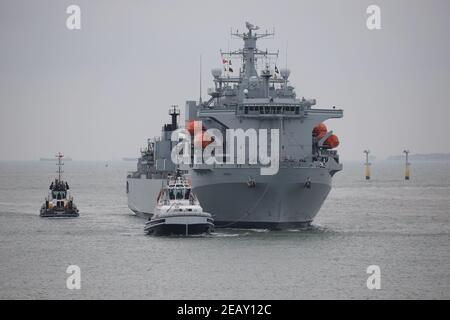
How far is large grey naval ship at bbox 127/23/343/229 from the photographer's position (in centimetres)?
6838

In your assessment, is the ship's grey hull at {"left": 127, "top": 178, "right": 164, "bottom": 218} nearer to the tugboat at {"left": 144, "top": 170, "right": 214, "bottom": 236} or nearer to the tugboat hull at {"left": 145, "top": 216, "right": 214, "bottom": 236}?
the tugboat at {"left": 144, "top": 170, "right": 214, "bottom": 236}

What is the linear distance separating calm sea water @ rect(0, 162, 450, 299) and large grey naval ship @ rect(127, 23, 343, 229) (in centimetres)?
162

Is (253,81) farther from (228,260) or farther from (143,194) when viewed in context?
(228,260)

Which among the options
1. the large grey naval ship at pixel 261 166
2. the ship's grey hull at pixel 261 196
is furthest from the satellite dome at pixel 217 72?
the ship's grey hull at pixel 261 196

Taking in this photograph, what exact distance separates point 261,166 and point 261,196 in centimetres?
204

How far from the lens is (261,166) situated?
68438 mm

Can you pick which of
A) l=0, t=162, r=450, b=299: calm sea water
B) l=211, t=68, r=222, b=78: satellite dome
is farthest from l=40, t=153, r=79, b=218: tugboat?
l=211, t=68, r=222, b=78: satellite dome

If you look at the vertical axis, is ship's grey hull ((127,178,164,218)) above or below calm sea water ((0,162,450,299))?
above

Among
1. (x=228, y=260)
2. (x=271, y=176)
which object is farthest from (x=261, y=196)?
(x=228, y=260)

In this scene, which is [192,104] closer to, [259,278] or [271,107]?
[271,107]

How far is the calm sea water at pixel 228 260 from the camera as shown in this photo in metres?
48.2

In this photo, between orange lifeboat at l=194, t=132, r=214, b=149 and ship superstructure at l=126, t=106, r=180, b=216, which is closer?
orange lifeboat at l=194, t=132, r=214, b=149

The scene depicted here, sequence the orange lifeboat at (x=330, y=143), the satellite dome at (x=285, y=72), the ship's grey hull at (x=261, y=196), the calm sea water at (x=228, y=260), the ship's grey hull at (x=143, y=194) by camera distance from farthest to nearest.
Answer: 1. the ship's grey hull at (x=143, y=194)
2. the satellite dome at (x=285, y=72)
3. the orange lifeboat at (x=330, y=143)
4. the ship's grey hull at (x=261, y=196)
5. the calm sea water at (x=228, y=260)

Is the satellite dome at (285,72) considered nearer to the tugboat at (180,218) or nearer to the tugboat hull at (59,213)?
the tugboat at (180,218)
